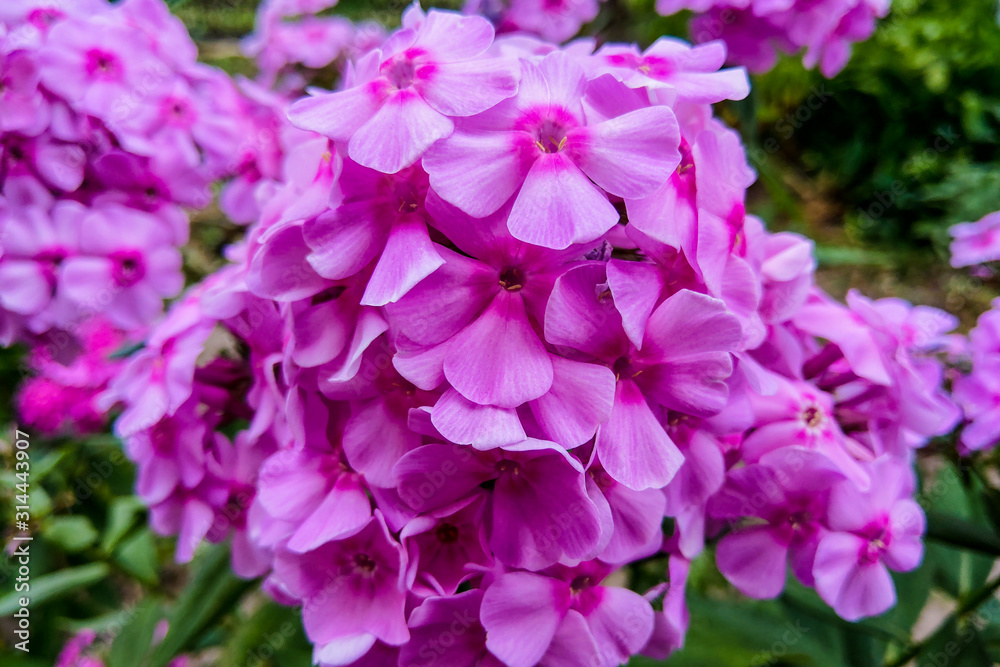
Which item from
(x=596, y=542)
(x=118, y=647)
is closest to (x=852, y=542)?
(x=596, y=542)

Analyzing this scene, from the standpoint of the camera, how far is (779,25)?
2.68 ft

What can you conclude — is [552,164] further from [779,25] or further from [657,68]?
[779,25]

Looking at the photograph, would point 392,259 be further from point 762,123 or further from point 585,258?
point 762,123

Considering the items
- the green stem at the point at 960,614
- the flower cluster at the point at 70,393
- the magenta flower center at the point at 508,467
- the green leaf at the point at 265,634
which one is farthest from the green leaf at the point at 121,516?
the green stem at the point at 960,614

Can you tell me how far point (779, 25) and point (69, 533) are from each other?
1138 mm

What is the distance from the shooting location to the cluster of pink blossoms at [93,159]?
2.11 ft

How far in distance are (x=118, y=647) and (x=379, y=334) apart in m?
0.80

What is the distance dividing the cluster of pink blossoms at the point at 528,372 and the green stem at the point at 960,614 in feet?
1.06

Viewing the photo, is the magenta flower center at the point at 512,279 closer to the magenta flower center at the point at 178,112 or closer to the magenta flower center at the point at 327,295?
the magenta flower center at the point at 327,295

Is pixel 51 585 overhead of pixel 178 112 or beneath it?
beneath

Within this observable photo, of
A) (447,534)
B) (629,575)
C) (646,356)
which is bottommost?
(629,575)

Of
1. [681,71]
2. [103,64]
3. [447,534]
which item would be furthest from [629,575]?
[103,64]

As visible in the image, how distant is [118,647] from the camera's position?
91 centimetres

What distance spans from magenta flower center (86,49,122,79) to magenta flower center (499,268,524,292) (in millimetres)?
531
